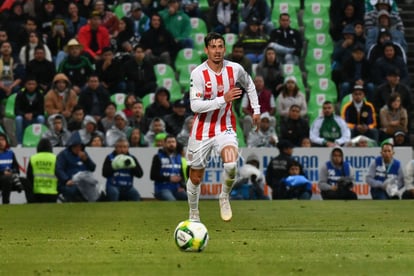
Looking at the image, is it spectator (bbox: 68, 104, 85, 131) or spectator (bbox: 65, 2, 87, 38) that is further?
spectator (bbox: 65, 2, 87, 38)

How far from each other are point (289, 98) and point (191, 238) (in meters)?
14.9

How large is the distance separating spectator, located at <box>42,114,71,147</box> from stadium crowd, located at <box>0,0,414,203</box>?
3 centimetres

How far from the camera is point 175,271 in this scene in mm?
10461

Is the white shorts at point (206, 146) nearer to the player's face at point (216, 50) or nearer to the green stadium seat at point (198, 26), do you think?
the player's face at point (216, 50)

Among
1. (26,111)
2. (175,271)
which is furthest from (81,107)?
(175,271)

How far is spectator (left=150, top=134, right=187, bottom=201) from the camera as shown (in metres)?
23.9

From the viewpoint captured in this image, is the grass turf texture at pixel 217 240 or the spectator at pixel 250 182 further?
the spectator at pixel 250 182

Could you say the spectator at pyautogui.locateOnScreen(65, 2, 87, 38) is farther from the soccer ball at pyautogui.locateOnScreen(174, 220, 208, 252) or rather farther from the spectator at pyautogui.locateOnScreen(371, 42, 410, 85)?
the soccer ball at pyautogui.locateOnScreen(174, 220, 208, 252)

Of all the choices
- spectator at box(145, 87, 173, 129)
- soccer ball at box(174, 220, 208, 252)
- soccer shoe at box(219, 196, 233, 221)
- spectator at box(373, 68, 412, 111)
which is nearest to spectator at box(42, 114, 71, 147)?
spectator at box(145, 87, 173, 129)

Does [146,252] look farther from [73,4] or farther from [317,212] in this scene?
[73,4]

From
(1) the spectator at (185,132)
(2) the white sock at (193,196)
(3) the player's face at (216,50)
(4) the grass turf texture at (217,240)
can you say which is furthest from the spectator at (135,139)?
(3) the player's face at (216,50)

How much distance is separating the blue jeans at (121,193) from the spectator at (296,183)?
2917 millimetres

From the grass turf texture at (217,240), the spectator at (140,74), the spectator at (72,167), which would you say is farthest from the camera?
the spectator at (140,74)

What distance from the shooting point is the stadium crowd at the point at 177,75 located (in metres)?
25.2
